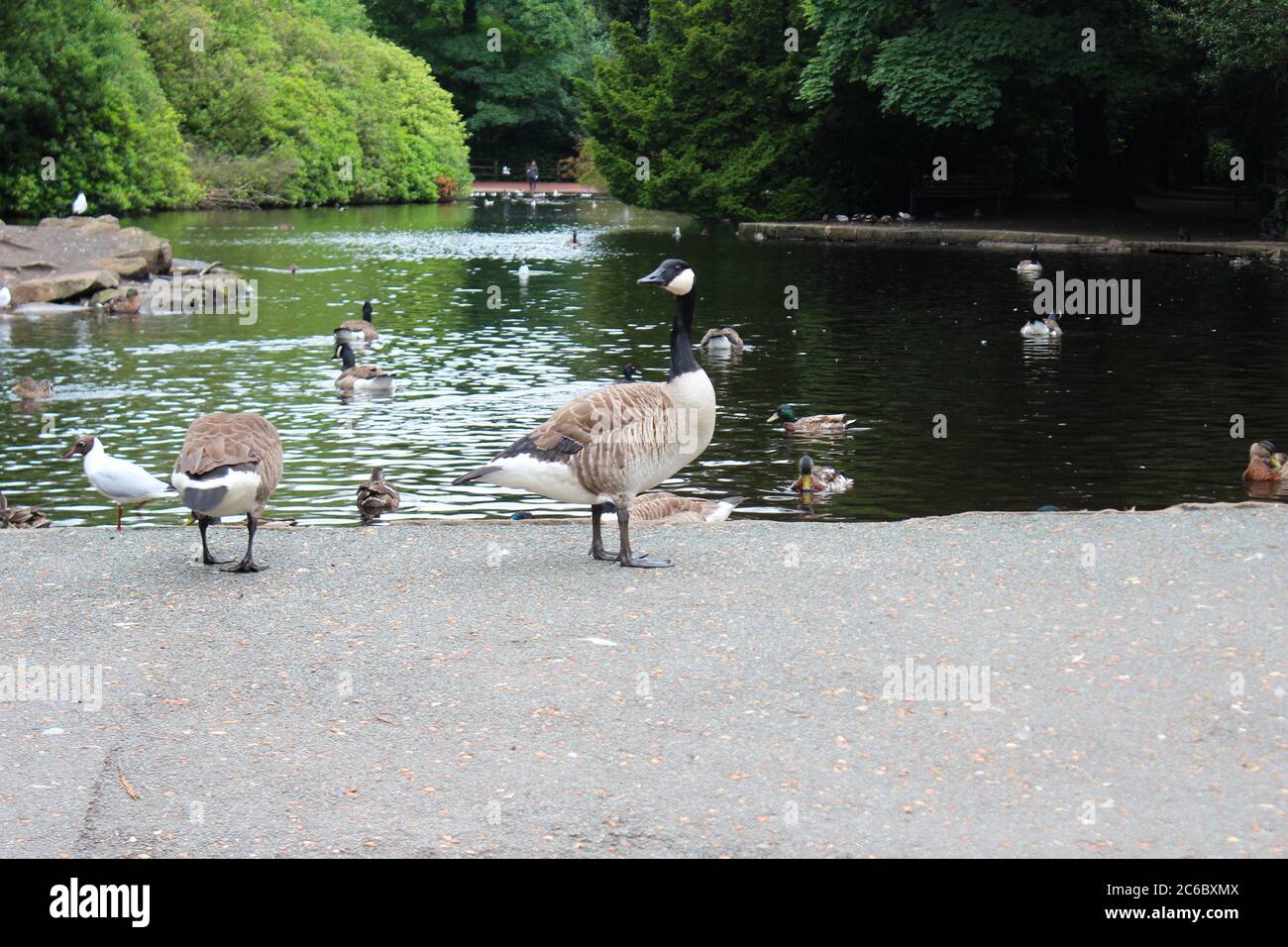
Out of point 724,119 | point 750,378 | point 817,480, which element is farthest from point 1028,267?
point 817,480

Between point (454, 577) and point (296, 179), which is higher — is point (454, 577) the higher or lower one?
the lower one

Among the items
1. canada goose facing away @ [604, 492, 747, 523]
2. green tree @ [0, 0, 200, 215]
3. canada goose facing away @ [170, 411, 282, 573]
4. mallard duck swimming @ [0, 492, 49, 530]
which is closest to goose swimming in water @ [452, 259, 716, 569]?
canada goose facing away @ [170, 411, 282, 573]

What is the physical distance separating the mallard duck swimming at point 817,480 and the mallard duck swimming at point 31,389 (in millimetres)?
11172

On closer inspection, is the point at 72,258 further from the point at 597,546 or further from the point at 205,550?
the point at 597,546

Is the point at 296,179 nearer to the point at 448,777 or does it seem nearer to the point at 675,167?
the point at 675,167

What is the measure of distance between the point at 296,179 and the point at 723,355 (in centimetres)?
5340

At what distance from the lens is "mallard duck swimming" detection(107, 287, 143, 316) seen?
31578 millimetres

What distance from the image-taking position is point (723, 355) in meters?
25.1

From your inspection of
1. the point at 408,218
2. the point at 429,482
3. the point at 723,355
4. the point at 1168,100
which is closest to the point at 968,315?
the point at 723,355

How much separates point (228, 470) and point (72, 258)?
102 feet

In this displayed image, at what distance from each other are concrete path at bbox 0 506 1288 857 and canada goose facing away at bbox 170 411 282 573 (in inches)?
17.9

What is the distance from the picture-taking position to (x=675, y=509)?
42.7 feet

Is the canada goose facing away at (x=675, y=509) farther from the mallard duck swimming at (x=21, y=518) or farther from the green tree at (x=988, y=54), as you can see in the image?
the green tree at (x=988, y=54)

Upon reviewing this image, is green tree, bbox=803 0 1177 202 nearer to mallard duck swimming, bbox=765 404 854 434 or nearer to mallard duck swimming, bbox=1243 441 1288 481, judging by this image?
mallard duck swimming, bbox=765 404 854 434
